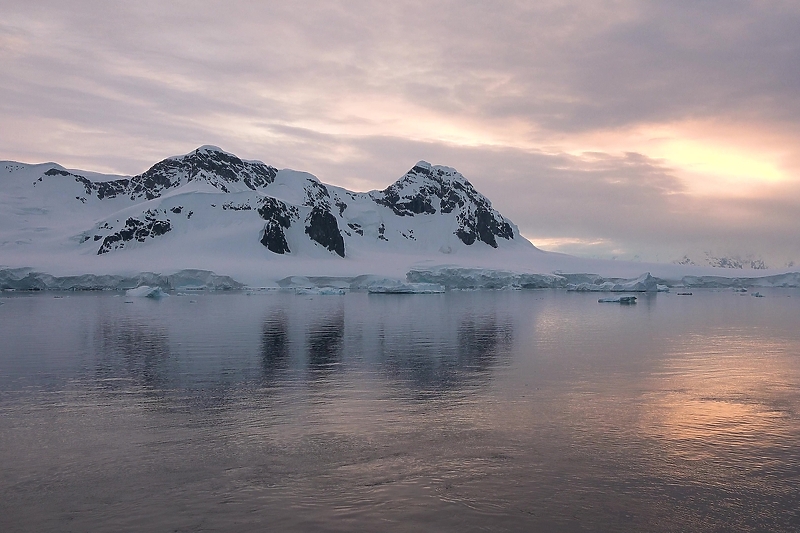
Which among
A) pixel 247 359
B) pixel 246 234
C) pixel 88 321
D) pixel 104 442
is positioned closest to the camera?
pixel 104 442

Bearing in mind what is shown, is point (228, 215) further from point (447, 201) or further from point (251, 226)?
point (447, 201)

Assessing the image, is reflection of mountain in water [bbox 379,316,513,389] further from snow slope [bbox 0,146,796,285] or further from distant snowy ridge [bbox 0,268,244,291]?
snow slope [bbox 0,146,796,285]

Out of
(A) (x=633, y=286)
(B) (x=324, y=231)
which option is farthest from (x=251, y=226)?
(A) (x=633, y=286)

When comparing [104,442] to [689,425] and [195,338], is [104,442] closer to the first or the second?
[689,425]

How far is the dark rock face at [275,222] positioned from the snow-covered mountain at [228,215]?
0.80 ft

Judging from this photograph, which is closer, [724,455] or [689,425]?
[724,455]

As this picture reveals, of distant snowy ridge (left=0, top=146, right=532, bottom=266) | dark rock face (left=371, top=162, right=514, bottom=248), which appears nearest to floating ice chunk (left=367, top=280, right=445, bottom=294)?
distant snowy ridge (left=0, top=146, right=532, bottom=266)

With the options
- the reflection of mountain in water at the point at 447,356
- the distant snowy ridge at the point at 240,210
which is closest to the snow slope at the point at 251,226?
the distant snowy ridge at the point at 240,210

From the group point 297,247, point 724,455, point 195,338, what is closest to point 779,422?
point 724,455

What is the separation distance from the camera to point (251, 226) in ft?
367

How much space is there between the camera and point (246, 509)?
7.49 meters

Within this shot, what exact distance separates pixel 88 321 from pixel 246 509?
2964 cm

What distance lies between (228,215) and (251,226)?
687cm

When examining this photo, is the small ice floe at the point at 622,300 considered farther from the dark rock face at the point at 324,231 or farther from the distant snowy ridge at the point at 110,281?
the dark rock face at the point at 324,231
